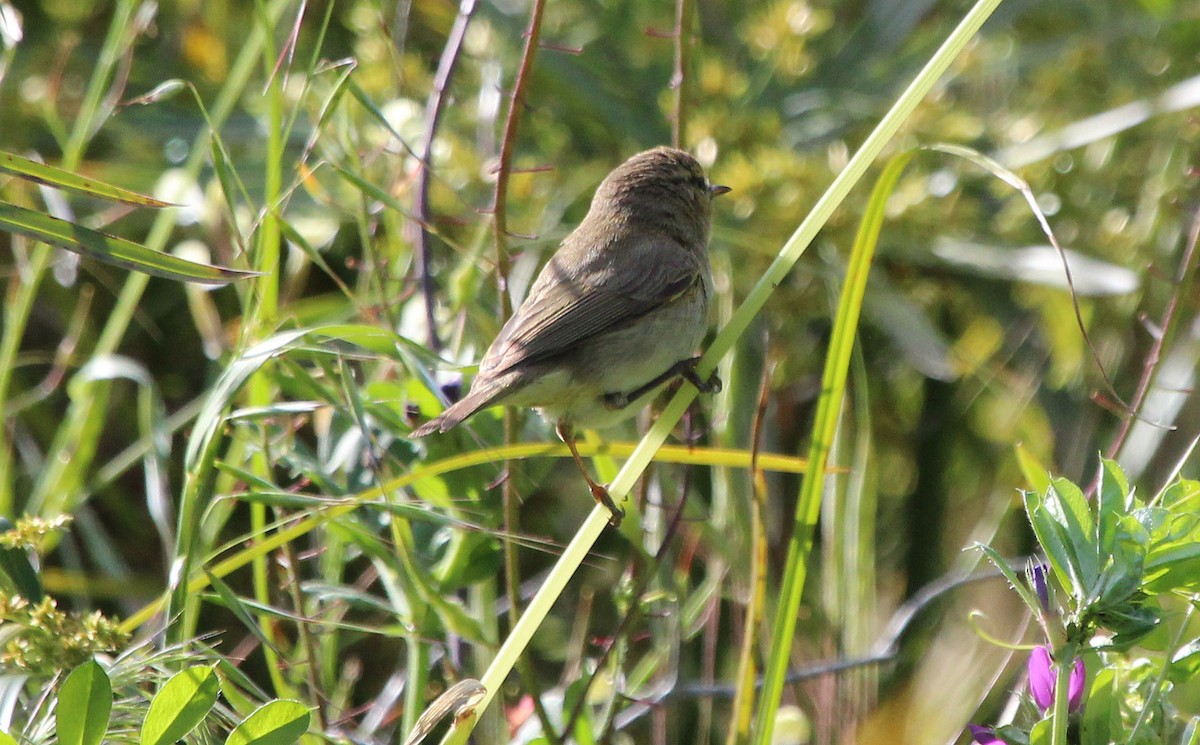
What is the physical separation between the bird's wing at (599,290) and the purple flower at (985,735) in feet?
5.20

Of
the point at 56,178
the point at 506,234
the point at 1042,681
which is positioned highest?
the point at 56,178

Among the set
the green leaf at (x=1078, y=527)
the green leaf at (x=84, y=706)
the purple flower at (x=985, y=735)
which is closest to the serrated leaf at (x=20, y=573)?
the green leaf at (x=84, y=706)

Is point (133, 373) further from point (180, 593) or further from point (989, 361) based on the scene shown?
point (989, 361)

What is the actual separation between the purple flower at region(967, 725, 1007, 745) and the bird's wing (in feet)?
5.20

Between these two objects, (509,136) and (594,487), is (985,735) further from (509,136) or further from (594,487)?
(509,136)

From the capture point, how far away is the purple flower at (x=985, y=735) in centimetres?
174

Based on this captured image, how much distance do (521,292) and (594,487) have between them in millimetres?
1446

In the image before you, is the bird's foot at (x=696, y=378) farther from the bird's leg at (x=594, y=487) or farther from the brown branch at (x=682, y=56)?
the brown branch at (x=682, y=56)

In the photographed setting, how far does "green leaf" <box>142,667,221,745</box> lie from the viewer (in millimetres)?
1745

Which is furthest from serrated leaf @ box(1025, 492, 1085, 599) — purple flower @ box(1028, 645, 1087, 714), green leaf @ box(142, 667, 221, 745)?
green leaf @ box(142, 667, 221, 745)

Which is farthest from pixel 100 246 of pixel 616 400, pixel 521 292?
pixel 521 292

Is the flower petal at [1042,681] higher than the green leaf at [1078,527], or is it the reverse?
the green leaf at [1078,527]

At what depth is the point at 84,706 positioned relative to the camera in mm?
1729

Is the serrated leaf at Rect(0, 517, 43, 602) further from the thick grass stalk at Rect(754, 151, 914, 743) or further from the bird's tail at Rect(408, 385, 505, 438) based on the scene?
the thick grass stalk at Rect(754, 151, 914, 743)
